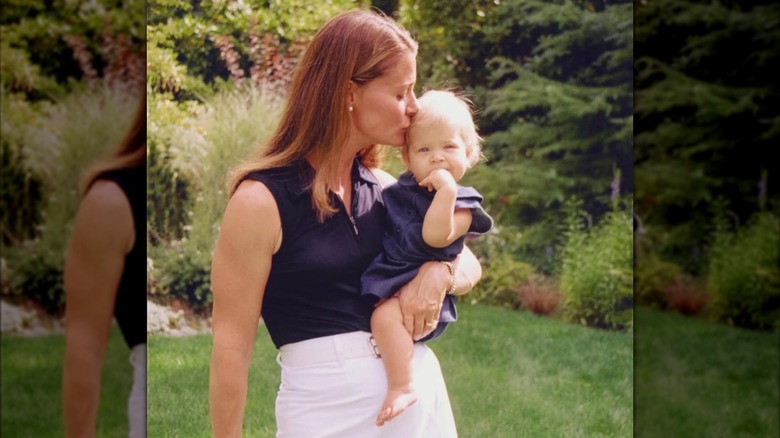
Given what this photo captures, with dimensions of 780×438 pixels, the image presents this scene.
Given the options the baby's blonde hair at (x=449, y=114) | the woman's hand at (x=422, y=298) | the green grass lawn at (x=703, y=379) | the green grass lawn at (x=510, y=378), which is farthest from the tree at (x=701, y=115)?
the woman's hand at (x=422, y=298)

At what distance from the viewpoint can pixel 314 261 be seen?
2.95 meters

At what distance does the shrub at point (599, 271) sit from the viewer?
11.7ft

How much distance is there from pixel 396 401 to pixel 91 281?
1.63m

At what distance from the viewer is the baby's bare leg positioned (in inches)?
115

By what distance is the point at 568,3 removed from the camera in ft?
11.5

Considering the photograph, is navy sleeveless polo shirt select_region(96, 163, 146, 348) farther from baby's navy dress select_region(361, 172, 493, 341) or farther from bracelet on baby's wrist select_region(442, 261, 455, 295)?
bracelet on baby's wrist select_region(442, 261, 455, 295)

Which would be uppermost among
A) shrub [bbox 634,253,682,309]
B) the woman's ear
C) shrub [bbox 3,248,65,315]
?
A: the woman's ear

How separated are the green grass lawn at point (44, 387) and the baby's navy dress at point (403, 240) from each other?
13.2 feet

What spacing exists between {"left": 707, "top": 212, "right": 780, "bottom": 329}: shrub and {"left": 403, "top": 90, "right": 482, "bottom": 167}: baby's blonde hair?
485cm

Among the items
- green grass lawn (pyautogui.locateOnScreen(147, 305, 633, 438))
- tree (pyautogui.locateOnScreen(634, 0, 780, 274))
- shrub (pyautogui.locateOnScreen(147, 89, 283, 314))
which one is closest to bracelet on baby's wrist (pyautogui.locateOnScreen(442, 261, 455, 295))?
green grass lawn (pyautogui.locateOnScreen(147, 305, 633, 438))

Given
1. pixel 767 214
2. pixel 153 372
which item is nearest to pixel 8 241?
pixel 153 372

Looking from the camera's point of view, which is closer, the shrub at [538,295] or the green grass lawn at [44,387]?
the shrub at [538,295]

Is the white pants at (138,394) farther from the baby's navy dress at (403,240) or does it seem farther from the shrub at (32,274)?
the shrub at (32,274)

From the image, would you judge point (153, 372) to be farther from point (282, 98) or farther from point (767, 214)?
point (767, 214)
